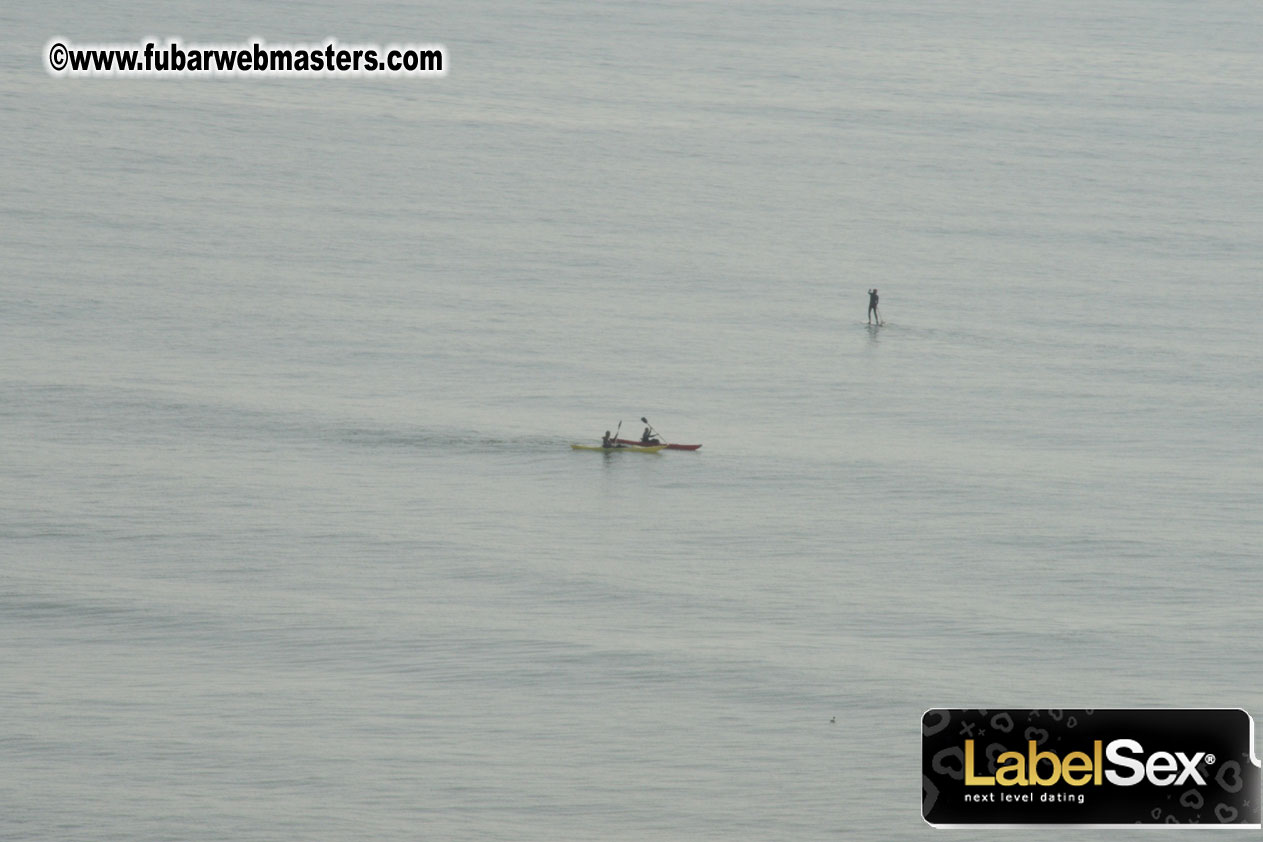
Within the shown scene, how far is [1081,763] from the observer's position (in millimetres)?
27750

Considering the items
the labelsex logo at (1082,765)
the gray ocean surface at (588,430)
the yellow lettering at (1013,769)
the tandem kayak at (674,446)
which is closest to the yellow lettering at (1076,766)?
the labelsex logo at (1082,765)

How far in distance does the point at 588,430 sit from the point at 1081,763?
4175 centimetres

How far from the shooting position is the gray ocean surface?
4253 centimetres

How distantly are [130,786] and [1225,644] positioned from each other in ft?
88.7

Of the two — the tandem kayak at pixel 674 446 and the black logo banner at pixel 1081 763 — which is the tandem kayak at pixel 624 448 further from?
the black logo banner at pixel 1081 763

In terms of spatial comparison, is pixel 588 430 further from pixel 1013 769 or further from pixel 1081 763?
pixel 1081 763

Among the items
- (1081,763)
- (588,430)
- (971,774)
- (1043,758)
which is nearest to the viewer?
(1081,763)

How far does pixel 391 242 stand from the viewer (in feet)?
328

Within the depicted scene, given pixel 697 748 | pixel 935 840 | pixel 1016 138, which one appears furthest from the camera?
pixel 1016 138

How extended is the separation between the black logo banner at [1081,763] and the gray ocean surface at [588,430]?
370 inches

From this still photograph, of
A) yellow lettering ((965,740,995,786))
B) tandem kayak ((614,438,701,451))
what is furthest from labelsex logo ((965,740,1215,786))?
tandem kayak ((614,438,701,451))

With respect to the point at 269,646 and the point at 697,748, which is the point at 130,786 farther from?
the point at 697,748

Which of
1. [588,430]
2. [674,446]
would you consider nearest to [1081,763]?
[674,446]

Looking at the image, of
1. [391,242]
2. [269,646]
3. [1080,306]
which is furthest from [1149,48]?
[269,646]
